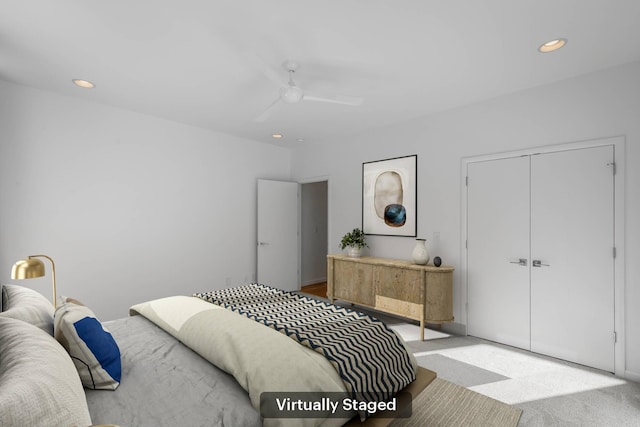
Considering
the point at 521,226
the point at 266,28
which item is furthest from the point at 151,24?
the point at 521,226

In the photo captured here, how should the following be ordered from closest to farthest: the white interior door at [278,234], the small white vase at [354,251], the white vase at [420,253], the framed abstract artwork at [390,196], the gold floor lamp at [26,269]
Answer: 1. the gold floor lamp at [26,269]
2. the white vase at [420,253]
3. the framed abstract artwork at [390,196]
4. the small white vase at [354,251]
5. the white interior door at [278,234]

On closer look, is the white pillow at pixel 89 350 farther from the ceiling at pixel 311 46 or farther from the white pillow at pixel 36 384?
the ceiling at pixel 311 46

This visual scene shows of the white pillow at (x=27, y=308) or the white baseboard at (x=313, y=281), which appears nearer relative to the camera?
the white pillow at (x=27, y=308)

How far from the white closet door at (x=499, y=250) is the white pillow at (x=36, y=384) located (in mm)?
3482

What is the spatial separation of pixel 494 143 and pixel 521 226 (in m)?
0.91

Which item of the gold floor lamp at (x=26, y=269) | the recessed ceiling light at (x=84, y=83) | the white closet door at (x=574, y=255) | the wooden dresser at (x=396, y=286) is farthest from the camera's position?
the wooden dresser at (x=396, y=286)

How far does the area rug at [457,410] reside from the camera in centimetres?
199

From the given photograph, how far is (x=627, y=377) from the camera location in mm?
2561

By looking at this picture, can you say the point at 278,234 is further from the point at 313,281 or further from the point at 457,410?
the point at 457,410

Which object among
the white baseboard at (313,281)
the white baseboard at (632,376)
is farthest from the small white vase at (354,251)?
the white baseboard at (632,376)

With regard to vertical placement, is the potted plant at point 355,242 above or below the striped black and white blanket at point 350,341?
above

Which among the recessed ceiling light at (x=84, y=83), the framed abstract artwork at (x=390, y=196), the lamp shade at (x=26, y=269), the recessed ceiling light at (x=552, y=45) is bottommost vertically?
the lamp shade at (x=26, y=269)

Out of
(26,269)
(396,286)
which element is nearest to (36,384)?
(26,269)

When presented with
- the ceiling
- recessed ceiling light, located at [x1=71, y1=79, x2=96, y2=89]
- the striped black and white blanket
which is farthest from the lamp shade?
recessed ceiling light, located at [x1=71, y1=79, x2=96, y2=89]
